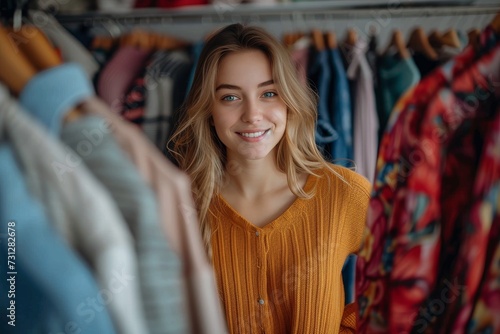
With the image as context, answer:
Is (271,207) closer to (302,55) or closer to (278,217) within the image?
(278,217)

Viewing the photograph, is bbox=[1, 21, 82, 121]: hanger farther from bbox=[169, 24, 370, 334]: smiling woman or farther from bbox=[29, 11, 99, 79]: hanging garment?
bbox=[169, 24, 370, 334]: smiling woman

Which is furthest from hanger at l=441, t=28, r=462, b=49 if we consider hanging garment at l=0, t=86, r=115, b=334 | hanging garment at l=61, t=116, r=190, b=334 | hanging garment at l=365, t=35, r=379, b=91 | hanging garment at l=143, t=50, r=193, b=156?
hanging garment at l=0, t=86, r=115, b=334

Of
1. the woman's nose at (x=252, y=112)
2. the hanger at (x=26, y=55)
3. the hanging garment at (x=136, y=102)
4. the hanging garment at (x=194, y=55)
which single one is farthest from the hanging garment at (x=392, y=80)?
the hanger at (x=26, y=55)

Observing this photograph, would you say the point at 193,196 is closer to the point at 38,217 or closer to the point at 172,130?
the point at 172,130

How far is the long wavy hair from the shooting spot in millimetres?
929

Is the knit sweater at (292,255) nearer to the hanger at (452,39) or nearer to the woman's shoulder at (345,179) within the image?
the woman's shoulder at (345,179)

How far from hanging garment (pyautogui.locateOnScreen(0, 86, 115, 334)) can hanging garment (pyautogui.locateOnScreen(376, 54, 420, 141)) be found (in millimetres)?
607

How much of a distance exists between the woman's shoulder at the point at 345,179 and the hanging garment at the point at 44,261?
459mm

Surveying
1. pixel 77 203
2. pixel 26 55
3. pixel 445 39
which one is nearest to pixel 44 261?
pixel 77 203

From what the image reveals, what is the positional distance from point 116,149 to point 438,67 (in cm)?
61

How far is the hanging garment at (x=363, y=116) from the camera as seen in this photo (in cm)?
100

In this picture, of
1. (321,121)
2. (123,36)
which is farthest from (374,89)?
(123,36)

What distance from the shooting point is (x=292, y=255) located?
3.22 ft

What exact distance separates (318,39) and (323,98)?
12 cm
